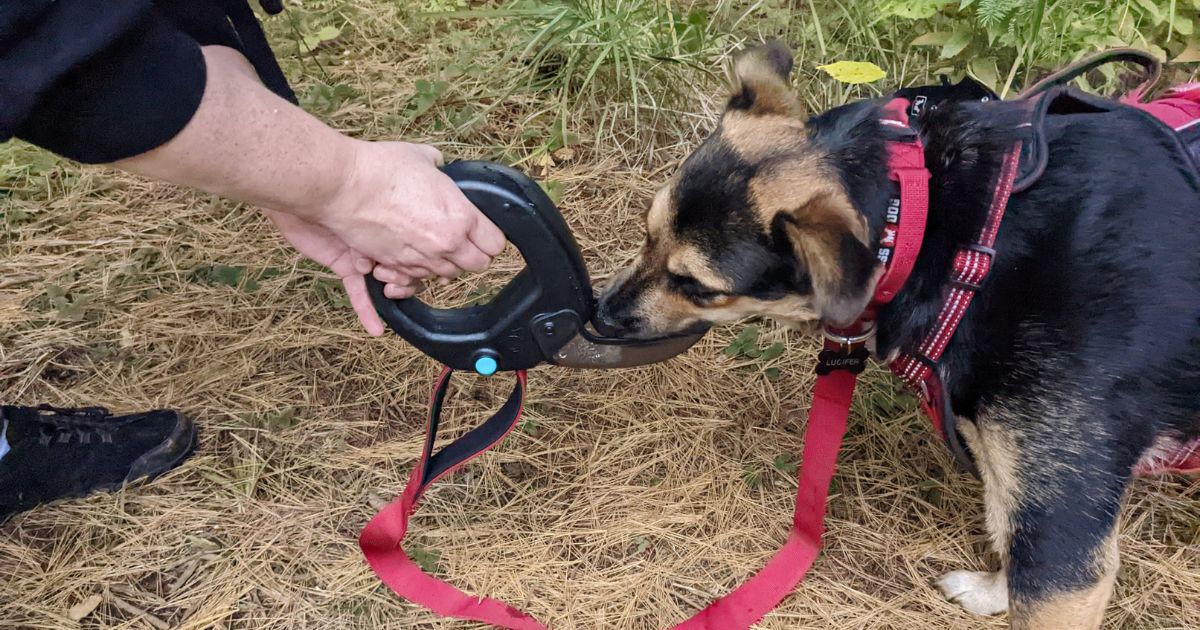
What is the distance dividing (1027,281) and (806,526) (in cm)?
101

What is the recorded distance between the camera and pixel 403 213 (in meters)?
1.81

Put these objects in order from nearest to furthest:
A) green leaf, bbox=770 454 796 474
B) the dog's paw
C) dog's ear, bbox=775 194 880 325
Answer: dog's ear, bbox=775 194 880 325, the dog's paw, green leaf, bbox=770 454 796 474

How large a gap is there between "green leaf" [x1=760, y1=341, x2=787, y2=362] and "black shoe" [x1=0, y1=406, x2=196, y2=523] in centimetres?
216

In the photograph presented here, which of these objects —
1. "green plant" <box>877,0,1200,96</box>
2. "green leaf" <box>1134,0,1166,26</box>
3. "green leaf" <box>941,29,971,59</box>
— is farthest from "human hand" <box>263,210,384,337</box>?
"green leaf" <box>1134,0,1166,26</box>

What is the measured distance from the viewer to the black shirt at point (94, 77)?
1338 millimetres

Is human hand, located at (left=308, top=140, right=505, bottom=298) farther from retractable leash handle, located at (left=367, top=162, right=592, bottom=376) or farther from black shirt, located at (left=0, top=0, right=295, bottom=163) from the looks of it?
black shirt, located at (left=0, top=0, right=295, bottom=163)

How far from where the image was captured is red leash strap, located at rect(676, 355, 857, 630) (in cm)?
233

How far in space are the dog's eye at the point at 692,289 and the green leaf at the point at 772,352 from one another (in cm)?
100

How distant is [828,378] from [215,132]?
5.76 feet

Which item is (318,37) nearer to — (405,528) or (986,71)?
(405,528)

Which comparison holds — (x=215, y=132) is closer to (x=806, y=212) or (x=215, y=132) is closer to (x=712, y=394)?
(x=806, y=212)

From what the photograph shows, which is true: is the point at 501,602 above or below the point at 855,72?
below

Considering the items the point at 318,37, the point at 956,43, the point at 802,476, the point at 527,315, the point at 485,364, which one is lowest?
the point at 802,476

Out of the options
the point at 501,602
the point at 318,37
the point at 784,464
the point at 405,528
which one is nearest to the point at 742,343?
the point at 784,464
